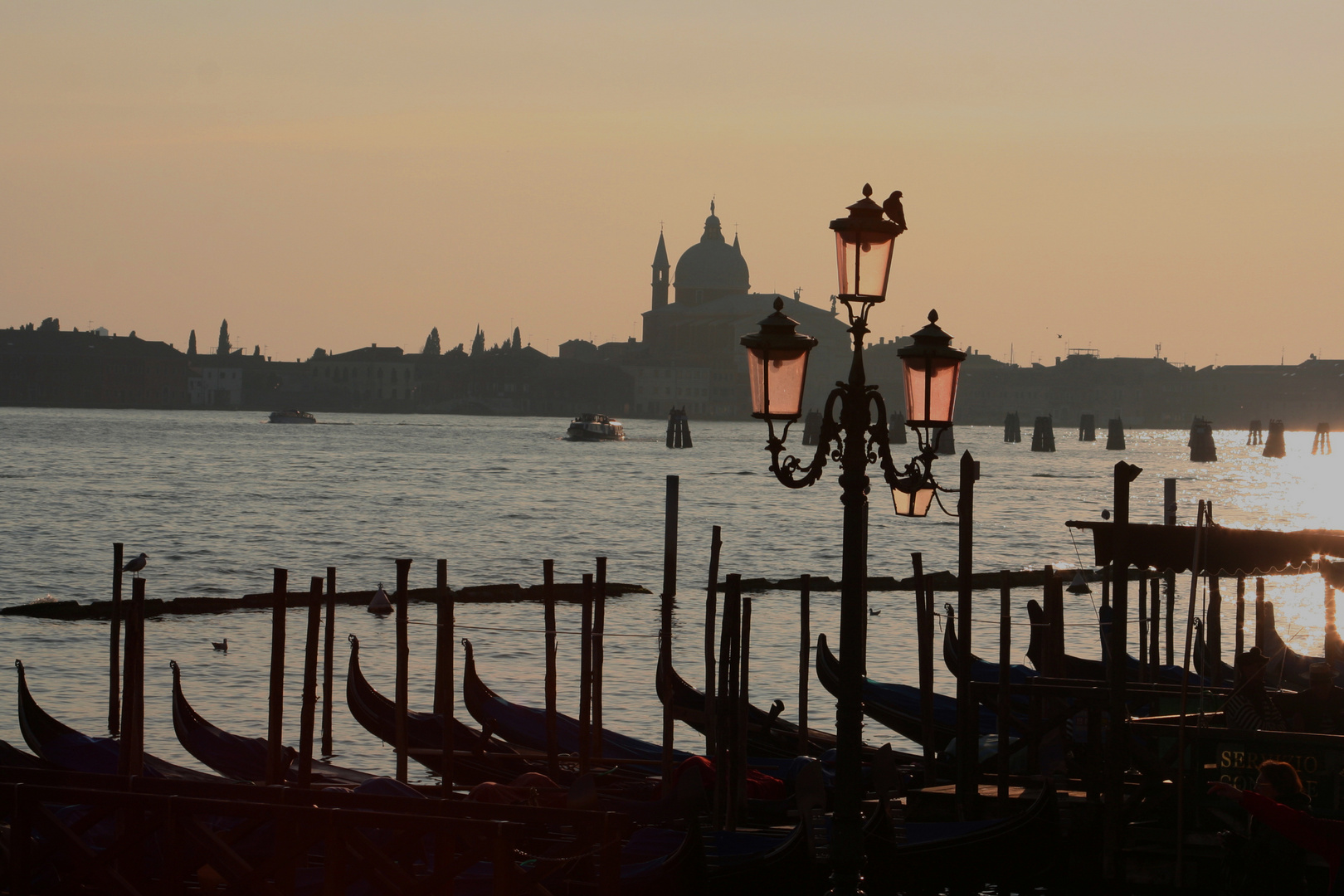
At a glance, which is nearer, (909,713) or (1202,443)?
(909,713)

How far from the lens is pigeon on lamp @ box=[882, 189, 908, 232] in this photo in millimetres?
5812

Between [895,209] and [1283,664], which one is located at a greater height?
[895,209]

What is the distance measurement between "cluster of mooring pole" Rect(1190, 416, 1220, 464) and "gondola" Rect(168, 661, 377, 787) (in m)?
62.2

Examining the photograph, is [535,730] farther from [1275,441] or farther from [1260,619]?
[1275,441]

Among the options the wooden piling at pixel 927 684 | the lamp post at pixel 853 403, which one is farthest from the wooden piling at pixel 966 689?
the lamp post at pixel 853 403

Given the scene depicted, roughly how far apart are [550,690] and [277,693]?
55.4 inches

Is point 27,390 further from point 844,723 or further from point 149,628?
point 844,723

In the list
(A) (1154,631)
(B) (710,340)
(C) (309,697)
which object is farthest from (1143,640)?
(B) (710,340)

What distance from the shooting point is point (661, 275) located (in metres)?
126

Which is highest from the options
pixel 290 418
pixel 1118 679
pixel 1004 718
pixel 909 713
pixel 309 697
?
pixel 290 418

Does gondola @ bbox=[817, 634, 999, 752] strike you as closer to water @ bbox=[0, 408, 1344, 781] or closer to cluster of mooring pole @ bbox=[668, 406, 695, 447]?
water @ bbox=[0, 408, 1344, 781]

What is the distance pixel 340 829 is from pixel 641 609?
14.1 metres

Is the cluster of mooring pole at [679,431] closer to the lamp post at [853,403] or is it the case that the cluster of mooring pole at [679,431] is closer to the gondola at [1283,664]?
the gondola at [1283,664]

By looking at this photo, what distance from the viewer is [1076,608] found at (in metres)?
20.0
